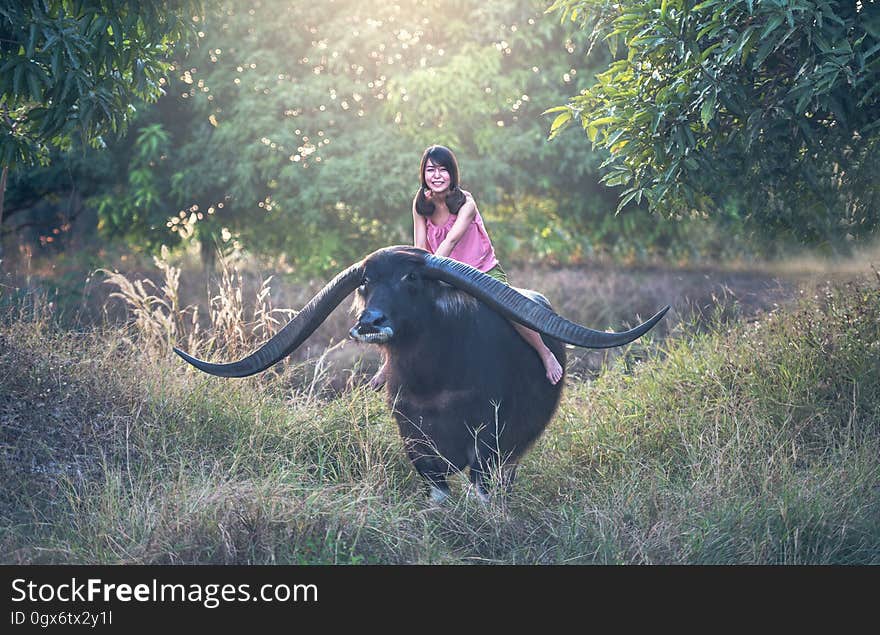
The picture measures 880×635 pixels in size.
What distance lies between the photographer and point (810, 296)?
6684mm

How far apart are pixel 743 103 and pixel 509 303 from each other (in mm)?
1847

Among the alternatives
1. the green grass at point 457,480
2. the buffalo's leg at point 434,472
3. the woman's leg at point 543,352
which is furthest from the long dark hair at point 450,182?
the buffalo's leg at point 434,472

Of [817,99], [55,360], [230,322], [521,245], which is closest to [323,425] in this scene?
[230,322]

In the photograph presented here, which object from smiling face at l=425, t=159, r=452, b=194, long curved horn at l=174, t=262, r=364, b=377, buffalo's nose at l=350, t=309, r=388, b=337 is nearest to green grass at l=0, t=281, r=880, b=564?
long curved horn at l=174, t=262, r=364, b=377

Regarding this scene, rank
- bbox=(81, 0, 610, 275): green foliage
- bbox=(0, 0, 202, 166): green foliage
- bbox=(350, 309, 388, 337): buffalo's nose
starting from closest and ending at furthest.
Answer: bbox=(350, 309, 388, 337): buffalo's nose < bbox=(0, 0, 202, 166): green foliage < bbox=(81, 0, 610, 275): green foliage

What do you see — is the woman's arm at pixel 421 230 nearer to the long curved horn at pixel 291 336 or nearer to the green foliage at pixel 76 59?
the long curved horn at pixel 291 336

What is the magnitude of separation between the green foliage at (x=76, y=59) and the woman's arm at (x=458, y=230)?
2017 mm

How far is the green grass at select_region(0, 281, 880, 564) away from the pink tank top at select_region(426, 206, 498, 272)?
104 centimetres

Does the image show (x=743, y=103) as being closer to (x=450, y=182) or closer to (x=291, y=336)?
(x=450, y=182)

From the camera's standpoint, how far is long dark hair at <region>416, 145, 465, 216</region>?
5.19 metres

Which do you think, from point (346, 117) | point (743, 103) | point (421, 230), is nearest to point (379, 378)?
point (421, 230)

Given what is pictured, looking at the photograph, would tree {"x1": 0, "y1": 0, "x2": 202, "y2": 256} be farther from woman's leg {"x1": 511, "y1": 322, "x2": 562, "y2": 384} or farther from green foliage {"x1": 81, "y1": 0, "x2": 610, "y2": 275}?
green foliage {"x1": 81, "y1": 0, "x2": 610, "y2": 275}

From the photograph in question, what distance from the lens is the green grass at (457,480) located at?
412 cm

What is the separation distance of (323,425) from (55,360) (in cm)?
163
